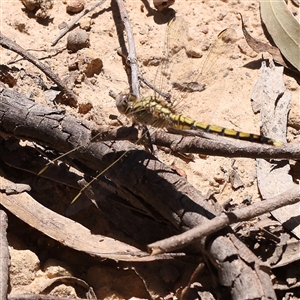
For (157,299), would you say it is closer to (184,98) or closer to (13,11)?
(184,98)

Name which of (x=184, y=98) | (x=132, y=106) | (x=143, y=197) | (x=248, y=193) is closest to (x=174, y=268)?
→ (x=143, y=197)

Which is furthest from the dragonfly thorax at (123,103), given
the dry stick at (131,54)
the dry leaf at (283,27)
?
the dry leaf at (283,27)

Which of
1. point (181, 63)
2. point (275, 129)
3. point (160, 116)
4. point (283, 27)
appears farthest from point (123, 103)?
point (283, 27)

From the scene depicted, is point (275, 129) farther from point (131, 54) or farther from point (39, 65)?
point (39, 65)

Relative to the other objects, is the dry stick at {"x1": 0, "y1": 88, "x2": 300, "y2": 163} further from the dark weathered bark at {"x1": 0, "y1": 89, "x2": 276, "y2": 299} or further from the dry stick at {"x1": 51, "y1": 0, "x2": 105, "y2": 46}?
the dry stick at {"x1": 51, "y1": 0, "x2": 105, "y2": 46}

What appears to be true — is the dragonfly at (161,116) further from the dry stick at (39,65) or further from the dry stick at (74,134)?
the dry stick at (39,65)

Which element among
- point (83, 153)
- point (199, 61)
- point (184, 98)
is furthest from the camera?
point (199, 61)
